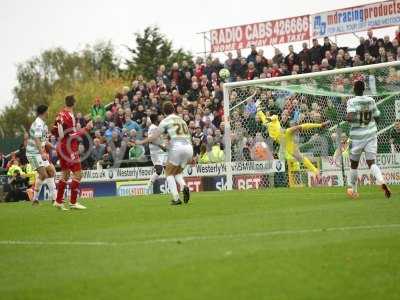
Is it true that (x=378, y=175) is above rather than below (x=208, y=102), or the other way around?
below

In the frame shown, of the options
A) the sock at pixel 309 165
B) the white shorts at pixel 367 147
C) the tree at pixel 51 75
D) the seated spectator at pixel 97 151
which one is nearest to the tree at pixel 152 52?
the tree at pixel 51 75

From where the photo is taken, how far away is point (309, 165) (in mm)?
26562

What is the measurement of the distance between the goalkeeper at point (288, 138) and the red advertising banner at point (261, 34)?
34.9 feet

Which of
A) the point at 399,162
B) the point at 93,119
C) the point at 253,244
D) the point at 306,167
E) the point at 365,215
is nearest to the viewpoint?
the point at 253,244

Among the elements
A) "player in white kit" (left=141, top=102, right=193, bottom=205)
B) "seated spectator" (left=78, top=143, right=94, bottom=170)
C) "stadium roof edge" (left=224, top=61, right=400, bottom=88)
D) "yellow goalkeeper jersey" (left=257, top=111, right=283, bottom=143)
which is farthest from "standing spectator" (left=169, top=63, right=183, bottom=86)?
"player in white kit" (left=141, top=102, right=193, bottom=205)

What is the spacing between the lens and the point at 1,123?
3856 inches

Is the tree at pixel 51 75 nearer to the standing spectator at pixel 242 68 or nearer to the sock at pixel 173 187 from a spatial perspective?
the standing spectator at pixel 242 68

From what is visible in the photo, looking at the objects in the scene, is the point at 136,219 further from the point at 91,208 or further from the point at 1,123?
the point at 1,123

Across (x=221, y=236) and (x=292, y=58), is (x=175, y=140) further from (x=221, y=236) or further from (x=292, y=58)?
(x=292, y=58)

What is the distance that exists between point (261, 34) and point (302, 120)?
1334 cm

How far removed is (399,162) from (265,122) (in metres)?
4.89

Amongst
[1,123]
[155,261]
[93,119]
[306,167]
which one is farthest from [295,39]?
[1,123]

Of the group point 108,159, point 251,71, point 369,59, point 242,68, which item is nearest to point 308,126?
point 369,59

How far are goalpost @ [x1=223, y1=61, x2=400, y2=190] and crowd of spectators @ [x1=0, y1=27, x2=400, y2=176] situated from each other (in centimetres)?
7
